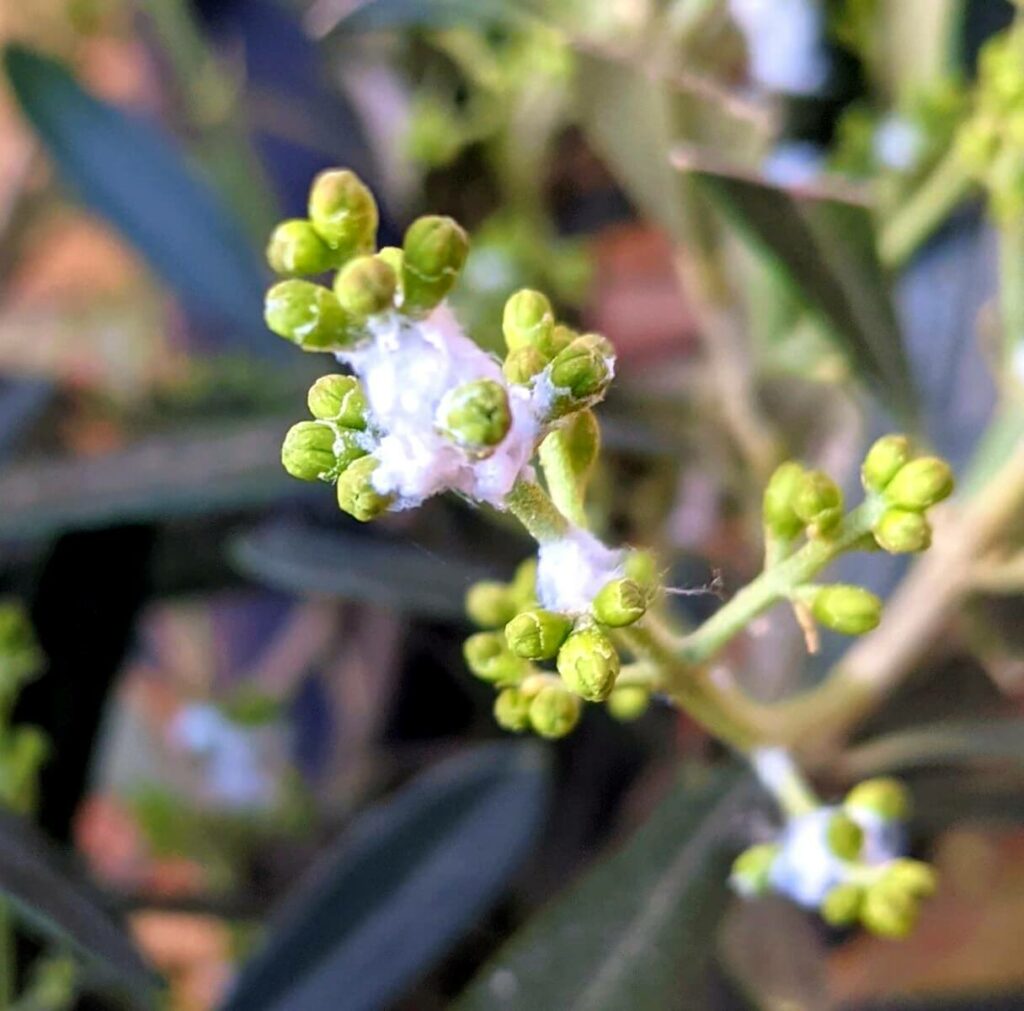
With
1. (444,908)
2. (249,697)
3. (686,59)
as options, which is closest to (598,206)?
(686,59)

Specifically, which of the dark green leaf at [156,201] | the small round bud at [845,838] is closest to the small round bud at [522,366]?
the small round bud at [845,838]

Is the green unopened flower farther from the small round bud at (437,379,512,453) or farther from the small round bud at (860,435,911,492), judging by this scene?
the small round bud at (860,435,911,492)

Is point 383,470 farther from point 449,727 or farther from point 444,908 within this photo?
point 449,727

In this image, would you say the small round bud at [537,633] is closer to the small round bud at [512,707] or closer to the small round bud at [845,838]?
the small round bud at [512,707]

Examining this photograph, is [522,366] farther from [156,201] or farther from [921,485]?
[156,201]

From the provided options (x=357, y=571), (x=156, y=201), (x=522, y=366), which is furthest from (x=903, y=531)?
(x=156, y=201)
